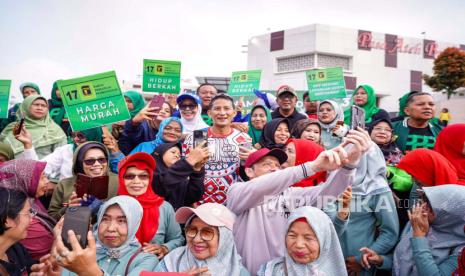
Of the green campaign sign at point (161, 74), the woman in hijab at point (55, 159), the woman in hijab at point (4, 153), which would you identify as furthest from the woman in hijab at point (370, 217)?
the green campaign sign at point (161, 74)

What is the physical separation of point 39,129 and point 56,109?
1.22 m

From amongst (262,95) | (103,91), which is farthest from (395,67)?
(103,91)

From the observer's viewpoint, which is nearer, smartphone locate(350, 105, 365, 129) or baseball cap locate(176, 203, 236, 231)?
smartphone locate(350, 105, 365, 129)

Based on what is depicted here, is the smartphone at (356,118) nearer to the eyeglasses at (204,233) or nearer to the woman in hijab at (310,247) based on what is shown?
the woman in hijab at (310,247)

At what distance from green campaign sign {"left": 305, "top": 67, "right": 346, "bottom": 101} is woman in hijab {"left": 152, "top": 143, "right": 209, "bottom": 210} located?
4.02 m

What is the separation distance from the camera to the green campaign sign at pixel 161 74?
20.3 feet

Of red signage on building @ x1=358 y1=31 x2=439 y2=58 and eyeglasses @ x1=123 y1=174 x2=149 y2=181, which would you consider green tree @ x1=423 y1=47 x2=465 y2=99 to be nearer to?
red signage on building @ x1=358 y1=31 x2=439 y2=58

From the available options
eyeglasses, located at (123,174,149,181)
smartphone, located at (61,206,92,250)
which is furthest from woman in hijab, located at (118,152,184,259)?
smartphone, located at (61,206,92,250)

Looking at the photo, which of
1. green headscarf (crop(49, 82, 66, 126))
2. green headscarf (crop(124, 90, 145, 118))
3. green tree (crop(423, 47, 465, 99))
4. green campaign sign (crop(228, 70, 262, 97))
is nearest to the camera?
green headscarf (crop(124, 90, 145, 118))

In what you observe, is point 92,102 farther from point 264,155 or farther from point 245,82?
point 245,82

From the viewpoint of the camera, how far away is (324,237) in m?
2.27

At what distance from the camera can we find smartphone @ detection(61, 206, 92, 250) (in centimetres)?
182

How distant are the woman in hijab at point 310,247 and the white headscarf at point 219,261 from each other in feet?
0.77

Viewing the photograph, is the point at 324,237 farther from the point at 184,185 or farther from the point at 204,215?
the point at 184,185
